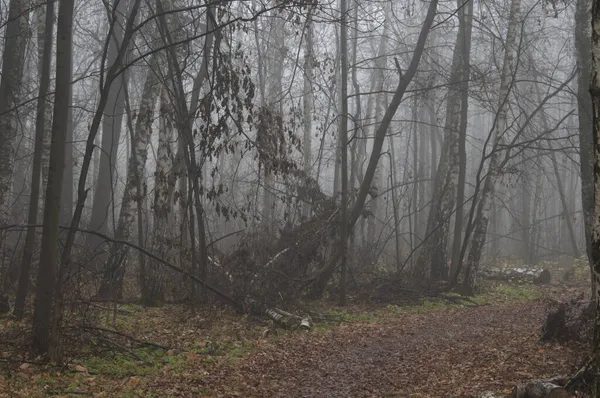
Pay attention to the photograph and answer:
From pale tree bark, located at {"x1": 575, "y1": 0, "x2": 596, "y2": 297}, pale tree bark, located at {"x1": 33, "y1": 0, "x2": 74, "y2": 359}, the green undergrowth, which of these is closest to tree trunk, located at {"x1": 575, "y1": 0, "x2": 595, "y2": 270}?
pale tree bark, located at {"x1": 575, "y1": 0, "x2": 596, "y2": 297}

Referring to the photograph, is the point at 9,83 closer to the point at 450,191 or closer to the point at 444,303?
the point at 444,303

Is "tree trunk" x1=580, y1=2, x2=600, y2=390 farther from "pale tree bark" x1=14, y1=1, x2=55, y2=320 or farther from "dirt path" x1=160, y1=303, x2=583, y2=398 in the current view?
"pale tree bark" x1=14, y1=1, x2=55, y2=320

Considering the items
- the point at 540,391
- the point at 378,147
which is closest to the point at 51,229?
the point at 540,391

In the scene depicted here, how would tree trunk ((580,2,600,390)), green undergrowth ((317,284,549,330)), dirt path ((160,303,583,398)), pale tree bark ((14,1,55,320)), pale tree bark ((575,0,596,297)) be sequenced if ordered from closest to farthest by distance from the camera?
tree trunk ((580,2,600,390)) < dirt path ((160,303,583,398)) < pale tree bark ((14,1,55,320)) < pale tree bark ((575,0,596,297)) < green undergrowth ((317,284,549,330))

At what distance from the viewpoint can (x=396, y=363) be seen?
28.3ft

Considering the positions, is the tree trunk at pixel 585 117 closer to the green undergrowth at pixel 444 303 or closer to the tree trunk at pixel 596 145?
the green undergrowth at pixel 444 303

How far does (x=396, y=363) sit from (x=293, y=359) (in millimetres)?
1434

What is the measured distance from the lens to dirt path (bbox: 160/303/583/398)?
712cm

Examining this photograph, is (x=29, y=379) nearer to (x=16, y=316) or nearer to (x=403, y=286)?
(x=16, y=316)

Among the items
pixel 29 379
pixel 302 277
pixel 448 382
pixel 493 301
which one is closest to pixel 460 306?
pixel 493 301

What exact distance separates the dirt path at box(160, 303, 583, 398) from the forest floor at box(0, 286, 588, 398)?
1 cm

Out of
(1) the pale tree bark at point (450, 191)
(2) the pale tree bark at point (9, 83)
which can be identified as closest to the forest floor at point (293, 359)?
(2) the pale tree bark at point (9, 83)

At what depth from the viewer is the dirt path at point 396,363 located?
7.12 meters

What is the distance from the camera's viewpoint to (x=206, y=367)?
26.0 ft
